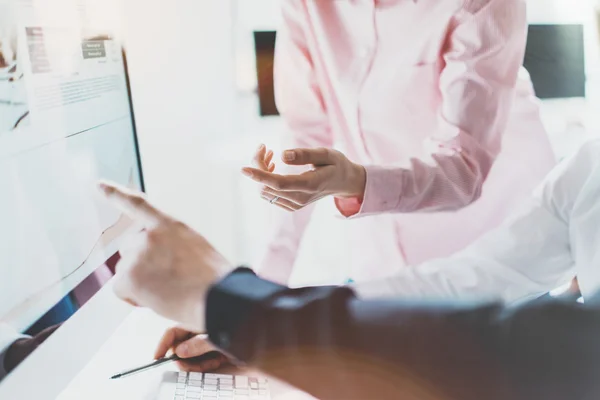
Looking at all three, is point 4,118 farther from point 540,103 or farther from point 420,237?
point 540,103

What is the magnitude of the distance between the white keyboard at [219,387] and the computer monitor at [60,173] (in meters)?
0.14

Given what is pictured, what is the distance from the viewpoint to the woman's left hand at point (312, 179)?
2.07ft

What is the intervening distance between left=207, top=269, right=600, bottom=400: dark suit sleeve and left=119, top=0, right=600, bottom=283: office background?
0.20 meters

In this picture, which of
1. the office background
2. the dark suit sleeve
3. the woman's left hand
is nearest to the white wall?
the office background

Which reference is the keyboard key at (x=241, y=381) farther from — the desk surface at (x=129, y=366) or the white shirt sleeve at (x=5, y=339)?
the white shirt sleeve at (x=5, y=339)

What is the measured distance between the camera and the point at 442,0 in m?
0.70

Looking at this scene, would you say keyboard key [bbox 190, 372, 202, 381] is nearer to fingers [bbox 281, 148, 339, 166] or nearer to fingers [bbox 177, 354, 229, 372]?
fingers [bbox 177, 354, 229, 372]

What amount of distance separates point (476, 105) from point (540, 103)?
118 mm

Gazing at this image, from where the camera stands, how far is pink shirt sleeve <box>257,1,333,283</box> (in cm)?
75

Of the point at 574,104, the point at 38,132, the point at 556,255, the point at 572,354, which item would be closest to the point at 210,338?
the point at 38,132

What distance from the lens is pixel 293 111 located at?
777 mm

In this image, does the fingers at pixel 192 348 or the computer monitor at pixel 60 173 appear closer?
the computer monitor at pixel 60 173

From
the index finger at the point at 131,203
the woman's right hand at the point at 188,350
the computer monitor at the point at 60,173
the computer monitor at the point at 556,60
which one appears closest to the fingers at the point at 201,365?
the woman's right hand at the point at 188,350

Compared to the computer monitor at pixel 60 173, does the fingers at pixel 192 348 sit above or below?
below
